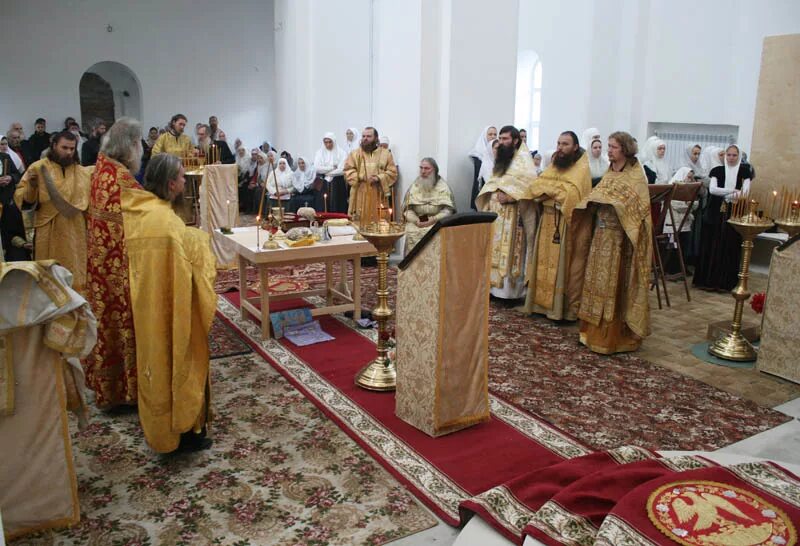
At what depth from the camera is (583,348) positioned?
5.69 m

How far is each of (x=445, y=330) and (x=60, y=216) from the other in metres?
3.70

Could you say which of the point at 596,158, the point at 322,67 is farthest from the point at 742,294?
the point at 322,67

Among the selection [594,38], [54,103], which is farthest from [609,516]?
[54,103]

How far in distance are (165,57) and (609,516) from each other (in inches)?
680

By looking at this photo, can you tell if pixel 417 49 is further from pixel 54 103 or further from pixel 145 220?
pixel 54 103

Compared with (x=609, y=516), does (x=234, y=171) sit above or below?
above

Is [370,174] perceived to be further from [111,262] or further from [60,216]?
[111,262]

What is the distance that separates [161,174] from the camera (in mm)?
3584

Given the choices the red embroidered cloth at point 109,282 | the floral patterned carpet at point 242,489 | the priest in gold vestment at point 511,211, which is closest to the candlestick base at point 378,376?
the floral patterned carpet at point 242,489

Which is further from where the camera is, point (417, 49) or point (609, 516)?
point (417, 49)

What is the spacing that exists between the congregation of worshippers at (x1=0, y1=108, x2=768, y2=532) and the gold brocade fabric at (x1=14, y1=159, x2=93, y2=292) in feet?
0.04

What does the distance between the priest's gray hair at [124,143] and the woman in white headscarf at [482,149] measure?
190 inches

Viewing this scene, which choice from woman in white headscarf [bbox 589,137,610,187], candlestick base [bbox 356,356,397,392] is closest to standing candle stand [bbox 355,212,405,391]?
candlestick base [bbox 356,356,397,392]

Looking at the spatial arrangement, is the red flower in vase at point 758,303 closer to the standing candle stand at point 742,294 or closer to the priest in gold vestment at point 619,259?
the standing candle stand at point 742,294
